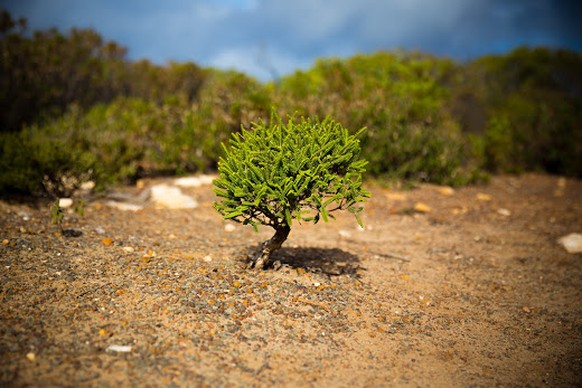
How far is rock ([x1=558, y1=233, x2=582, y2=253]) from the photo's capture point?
6.96 metres

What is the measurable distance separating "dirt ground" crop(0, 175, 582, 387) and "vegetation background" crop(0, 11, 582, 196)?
1.08 m

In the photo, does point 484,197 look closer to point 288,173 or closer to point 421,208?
point 421,208

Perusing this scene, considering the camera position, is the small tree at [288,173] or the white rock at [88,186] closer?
the small tree at [288,173]

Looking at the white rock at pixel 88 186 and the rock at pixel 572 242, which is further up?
the white rock at pixel 88 186

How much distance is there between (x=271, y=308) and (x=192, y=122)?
6870 mm

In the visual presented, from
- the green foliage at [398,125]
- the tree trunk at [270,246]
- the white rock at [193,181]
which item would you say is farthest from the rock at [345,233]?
the white rock at [193,181]

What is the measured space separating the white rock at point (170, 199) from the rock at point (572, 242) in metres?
6.42

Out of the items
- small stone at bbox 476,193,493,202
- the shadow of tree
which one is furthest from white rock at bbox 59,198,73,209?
small stone at bbox 476,193,493,202

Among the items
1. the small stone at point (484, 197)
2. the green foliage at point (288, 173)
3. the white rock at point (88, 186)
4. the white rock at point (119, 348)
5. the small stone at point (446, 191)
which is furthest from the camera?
the small stone at point (446, 191)

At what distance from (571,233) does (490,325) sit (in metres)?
4.48

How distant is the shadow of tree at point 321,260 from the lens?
16.9 feet

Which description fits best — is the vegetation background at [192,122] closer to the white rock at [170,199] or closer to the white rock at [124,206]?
the white rock at [124,206]

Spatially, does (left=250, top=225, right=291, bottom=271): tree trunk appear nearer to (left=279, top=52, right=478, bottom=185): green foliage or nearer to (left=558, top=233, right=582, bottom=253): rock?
(left=558, top=233, right=582, bottom=253): rock

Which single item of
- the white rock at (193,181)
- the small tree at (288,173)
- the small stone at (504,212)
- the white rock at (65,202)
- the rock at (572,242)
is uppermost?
the small tree at (288,173)
